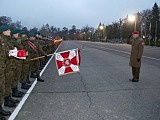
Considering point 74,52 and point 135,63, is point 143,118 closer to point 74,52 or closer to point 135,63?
point 74,52

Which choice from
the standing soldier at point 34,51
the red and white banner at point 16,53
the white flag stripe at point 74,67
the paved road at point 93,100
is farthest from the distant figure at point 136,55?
the red and white banner at point 16,53

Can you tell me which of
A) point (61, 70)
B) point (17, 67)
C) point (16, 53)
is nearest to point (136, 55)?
point (61, 70)

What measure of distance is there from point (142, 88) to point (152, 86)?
1.73 ft

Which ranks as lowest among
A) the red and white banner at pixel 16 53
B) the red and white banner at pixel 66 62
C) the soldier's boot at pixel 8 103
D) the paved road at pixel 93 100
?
the paved road at pixel 93 100

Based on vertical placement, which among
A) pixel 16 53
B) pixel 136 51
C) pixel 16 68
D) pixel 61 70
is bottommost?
pixel 61 70

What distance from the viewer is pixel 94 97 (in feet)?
25.3

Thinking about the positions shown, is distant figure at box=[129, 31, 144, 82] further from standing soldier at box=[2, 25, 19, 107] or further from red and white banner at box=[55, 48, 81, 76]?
standing soldier at box=[2, 25, 19, 107]

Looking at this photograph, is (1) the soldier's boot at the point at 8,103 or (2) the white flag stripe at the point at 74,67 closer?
(1) the soldier's boot at the point at 8,103

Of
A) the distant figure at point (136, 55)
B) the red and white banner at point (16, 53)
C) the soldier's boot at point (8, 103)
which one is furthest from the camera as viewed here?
the distant figure at point (136, 55)

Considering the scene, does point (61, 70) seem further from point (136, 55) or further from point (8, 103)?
point (136, 55)

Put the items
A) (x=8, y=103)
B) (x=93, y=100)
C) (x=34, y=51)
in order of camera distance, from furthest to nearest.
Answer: (x=34, y=51)
(x=93, y=100)
(x=8, y=103)

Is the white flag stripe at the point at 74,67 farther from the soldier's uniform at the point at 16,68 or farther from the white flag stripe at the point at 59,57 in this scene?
the soldier's uniform at the point at 16,68

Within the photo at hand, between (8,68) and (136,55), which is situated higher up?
(8,68)

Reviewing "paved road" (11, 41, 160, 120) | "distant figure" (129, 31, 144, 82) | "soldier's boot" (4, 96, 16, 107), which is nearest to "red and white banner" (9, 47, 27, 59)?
"soldier's boot" (4, 96, 16, 107)
